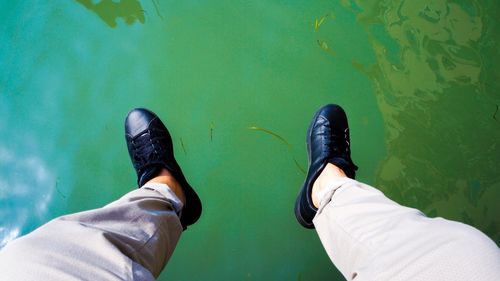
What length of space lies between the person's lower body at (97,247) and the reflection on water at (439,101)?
659 millimetres

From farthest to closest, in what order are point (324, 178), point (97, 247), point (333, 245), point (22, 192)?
point (22, 192), point (324, 178), point (333, 245), point (97, 247)

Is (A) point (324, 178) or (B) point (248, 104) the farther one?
(B) point (248, 104)

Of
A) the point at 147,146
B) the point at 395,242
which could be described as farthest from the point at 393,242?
the point at 147,146

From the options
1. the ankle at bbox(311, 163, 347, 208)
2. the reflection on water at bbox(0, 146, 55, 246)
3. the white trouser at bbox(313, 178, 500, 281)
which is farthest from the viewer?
the reflection on water at bbox(0, 146, 55, 246)

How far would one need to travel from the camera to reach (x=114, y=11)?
106cm

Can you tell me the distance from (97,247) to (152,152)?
1.53ft

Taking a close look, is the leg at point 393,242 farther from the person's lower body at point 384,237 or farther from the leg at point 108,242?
the leg at point 108,242

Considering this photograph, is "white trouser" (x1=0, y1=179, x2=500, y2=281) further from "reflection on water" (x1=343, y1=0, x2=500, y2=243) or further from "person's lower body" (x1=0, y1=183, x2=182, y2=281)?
"reflection on water" (x1=343, y1=0, x2=500, y2=243)

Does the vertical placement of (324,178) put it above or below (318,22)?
below

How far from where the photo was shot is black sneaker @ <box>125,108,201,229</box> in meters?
0.90

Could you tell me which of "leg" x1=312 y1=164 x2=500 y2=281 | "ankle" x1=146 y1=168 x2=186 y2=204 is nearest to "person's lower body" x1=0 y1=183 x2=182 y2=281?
"ankle" x1=146 y1=168 x2=186 y2=204

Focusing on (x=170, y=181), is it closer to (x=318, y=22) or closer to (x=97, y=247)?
(x=97, y=247)

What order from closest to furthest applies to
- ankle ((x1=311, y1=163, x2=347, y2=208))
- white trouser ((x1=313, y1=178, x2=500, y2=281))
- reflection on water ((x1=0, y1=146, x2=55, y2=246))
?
white trouser ((x1=313, y1=178, x2=500, y2=281)) < ankle ((x1=311, y1=163, x2=347, y2=208)) < reflection on water ((x1=0, y1=146, x2=55, y2=246))

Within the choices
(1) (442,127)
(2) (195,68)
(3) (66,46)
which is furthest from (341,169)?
(3) (66,46)
